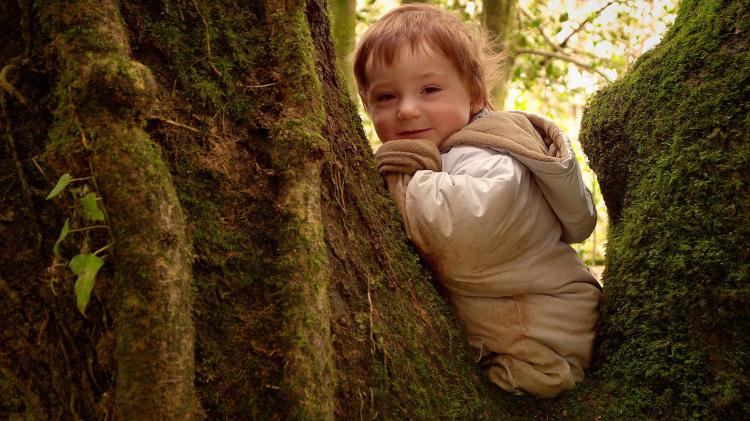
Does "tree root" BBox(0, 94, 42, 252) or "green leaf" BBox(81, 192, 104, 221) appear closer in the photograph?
"green leaf" BBox(81, 192, 104, 221)

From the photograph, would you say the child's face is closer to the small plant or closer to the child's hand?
the child's hand

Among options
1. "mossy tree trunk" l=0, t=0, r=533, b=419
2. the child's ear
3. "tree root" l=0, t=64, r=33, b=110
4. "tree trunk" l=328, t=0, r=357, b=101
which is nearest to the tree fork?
"mossy tree trunk" l=0, t=0, r=533, b=419

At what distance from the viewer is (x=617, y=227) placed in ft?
8.43

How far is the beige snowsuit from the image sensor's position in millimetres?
2168

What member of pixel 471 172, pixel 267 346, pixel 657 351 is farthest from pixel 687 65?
pixel 267 346

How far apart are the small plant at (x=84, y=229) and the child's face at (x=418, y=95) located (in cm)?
176

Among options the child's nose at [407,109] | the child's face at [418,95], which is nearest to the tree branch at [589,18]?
the child's face at [418,95]

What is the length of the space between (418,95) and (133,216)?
1.84m

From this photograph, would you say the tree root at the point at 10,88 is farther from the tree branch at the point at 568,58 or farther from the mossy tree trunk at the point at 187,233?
the tree branch at the point at 568,58

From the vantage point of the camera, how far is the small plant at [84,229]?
126cm

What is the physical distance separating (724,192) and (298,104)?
149 centimetres

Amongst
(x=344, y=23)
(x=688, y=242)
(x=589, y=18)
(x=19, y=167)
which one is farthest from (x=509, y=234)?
(x=589, y=18)

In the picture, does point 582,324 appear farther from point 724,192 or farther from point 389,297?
point 389,297

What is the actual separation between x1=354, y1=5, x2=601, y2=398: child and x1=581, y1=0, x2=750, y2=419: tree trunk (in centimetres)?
19
